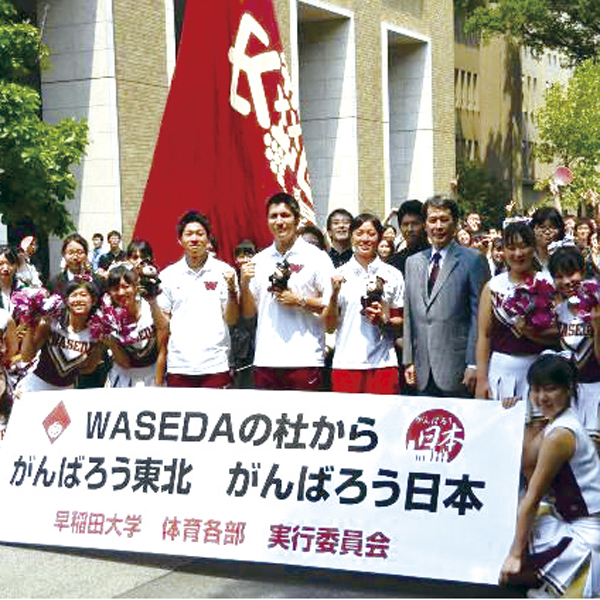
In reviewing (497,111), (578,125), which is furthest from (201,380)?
(497,111)

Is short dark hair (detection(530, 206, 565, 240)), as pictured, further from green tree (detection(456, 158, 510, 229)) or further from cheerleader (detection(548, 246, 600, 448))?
green tree (detection(456, 158, 510, 229))

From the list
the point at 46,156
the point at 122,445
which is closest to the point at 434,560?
the point at 122,445

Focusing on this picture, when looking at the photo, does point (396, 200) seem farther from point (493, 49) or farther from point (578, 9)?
point (493, 49)

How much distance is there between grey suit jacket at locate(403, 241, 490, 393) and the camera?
7941mm

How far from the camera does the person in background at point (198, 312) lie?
810cm

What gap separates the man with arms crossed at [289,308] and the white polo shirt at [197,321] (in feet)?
0.75

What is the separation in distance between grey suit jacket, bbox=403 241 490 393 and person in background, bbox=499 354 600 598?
203cm

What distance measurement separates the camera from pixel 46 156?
655 inches

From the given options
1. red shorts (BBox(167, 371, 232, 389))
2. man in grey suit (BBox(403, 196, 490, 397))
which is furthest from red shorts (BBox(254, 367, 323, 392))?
man in grey suit (BBox(403, 196, 490, 397))

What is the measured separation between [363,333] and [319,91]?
25.9m

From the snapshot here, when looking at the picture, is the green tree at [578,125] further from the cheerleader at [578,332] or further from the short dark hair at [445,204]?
the cheerleader at [578,332]

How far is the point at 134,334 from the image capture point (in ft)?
26.9

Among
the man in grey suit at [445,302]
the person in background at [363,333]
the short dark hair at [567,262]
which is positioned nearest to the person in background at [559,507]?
the short dark hair at [567,262]

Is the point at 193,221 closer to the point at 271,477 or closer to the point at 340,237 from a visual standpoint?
the point at 271,477
